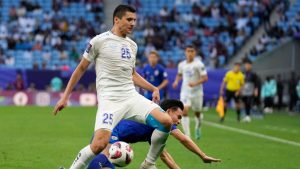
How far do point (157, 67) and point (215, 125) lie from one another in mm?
5162

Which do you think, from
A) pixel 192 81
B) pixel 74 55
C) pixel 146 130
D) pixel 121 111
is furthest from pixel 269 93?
pixel 121 111

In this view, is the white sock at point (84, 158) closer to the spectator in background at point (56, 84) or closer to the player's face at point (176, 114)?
the player's face at point (176, 114)

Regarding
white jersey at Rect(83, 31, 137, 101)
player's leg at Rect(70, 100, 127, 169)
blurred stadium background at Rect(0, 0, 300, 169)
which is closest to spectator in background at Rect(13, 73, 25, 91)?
blurred stadium background at Rect(0, 0, 300, 169)

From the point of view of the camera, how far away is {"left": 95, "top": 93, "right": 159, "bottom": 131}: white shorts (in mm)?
9422

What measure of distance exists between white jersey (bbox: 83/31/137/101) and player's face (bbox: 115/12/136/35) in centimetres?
13

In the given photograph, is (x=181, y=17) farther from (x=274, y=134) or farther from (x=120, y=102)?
(x=120, y=102)

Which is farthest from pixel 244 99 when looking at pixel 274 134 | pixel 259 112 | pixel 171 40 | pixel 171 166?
pixel 171 166

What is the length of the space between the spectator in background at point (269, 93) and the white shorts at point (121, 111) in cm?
2504

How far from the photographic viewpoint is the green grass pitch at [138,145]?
1291 centimetres

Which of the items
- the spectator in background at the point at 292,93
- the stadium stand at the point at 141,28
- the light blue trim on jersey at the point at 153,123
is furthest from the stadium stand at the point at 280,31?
the light blue trim on jersey at the point at 153,123

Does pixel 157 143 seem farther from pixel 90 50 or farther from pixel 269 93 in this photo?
pixel 269 93

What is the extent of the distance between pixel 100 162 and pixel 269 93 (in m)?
25.7

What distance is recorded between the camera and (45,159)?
520 inches

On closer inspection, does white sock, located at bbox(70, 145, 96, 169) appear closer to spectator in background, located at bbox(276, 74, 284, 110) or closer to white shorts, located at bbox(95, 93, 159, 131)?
white shorts, located at bbox(95, 93, 159, 131)
